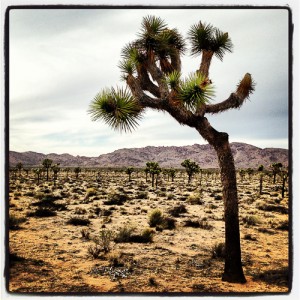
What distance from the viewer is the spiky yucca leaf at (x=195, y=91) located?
18.1 ft

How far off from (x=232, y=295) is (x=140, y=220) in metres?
8.54

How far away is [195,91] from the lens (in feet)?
18.2

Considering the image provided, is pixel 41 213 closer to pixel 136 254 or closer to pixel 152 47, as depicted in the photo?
pixel 136 254

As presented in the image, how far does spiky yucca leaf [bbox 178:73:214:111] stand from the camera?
5.52 m

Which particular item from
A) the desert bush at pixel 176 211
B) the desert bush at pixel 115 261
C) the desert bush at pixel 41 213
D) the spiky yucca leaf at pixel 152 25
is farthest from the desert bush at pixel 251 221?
the spiky yucca leaf at pixel 152 25

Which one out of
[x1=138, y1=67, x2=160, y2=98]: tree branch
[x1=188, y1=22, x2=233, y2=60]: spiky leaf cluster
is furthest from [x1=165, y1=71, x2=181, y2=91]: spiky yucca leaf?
[x1=188, y1=22, x2=233, y2=60]: spiky leaf cluster

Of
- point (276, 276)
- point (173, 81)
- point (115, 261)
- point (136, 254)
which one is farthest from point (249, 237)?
point (173, 81)

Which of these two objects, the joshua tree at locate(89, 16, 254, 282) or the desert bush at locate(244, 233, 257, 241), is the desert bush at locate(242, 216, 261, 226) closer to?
the desert bush at locate(244, 233, 257, 241)

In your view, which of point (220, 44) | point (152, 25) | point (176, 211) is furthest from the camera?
point (176, 211)

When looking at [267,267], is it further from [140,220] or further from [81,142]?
[140,220]

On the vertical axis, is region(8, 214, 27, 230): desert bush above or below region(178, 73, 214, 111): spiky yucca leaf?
below

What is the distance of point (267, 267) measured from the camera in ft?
23.2

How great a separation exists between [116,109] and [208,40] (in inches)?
86.4
